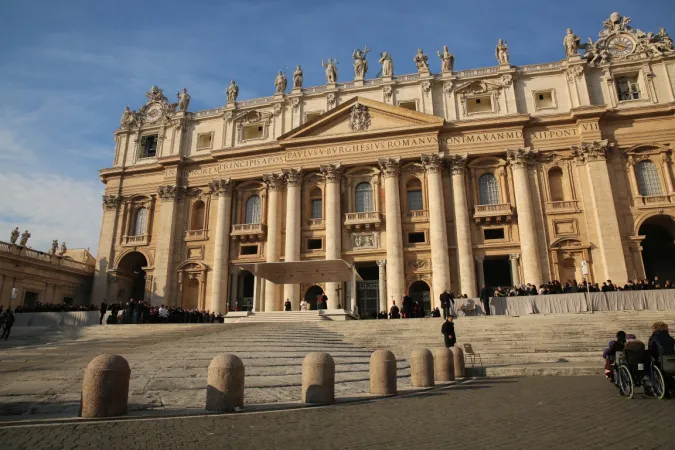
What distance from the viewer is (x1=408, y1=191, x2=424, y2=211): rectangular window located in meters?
34.5

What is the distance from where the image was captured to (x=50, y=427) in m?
6.23

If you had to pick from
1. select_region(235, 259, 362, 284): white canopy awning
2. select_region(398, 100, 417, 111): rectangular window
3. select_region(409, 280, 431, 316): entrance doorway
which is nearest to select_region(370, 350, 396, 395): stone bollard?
select_region(235, 259, 362, 284): white canopy awning

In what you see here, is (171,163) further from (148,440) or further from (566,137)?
(148,440)

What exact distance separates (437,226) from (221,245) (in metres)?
16.5

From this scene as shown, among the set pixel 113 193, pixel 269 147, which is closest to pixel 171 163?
pixel 113 193

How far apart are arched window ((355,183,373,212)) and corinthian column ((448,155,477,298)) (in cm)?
618

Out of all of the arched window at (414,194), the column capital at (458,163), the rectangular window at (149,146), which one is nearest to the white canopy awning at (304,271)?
the arched window at (414,194)

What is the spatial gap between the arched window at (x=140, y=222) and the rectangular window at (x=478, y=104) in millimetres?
28080

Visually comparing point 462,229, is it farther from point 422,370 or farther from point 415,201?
point 422,370

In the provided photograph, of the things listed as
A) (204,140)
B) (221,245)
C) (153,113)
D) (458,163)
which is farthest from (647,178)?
(153,113)

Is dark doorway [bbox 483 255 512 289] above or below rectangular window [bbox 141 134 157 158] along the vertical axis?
below

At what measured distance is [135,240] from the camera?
39.1 meters

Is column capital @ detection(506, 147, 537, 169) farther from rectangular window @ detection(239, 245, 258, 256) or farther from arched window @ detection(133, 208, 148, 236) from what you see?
arched window @ detection(133, 208, 148, 236)

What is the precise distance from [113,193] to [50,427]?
38.5 m
